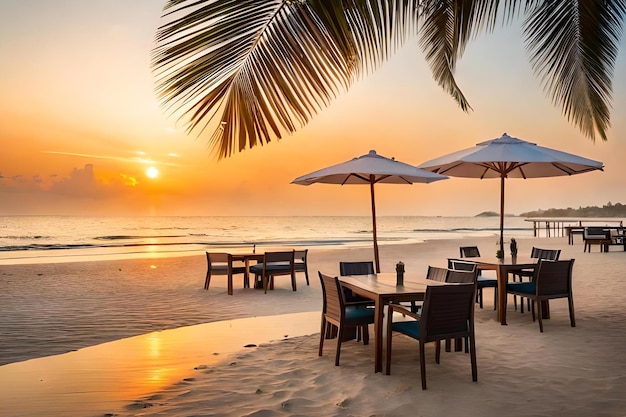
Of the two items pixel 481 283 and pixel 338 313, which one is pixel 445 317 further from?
pixel 481 283

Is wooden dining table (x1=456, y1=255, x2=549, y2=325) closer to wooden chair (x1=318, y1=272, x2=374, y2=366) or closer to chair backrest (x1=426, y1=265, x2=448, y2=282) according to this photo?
chair backrest (x1=426, y1=265, x2=448, y2=282)

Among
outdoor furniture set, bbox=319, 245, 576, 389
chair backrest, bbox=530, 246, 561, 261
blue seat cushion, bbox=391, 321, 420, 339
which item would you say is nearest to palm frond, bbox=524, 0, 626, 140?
outdoor furniture set, bbox=319, 245, 576, 389

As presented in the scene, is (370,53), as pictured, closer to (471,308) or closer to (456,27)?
(456,27)

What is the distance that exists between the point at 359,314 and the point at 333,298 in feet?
1.21

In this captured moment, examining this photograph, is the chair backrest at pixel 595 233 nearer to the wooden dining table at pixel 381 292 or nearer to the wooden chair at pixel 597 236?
the wooden chair at pixel 597 236

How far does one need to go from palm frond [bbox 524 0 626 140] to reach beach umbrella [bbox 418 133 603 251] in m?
2.20

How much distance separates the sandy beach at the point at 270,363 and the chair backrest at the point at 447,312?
16.9 inches

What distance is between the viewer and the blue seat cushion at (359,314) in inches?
186

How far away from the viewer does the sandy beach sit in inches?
139

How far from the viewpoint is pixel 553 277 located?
590cm

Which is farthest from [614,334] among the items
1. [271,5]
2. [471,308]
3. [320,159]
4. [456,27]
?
[320,159]

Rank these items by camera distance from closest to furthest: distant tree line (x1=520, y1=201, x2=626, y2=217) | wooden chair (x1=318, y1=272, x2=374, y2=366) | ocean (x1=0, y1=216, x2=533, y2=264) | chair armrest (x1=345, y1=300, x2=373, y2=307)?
wooden chair (x1=318, y1=272, x2=374, y2=366) → chair armrest (x1=345, y1=300, x2=373, y2=307) → ocean (x1=0, y1=216, x2=533, y2=264) → distant tree line (x1=520, y1=201, x2=626, y2=217)

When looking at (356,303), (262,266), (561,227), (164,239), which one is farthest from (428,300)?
(561,227)

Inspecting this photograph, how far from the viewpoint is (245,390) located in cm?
387
